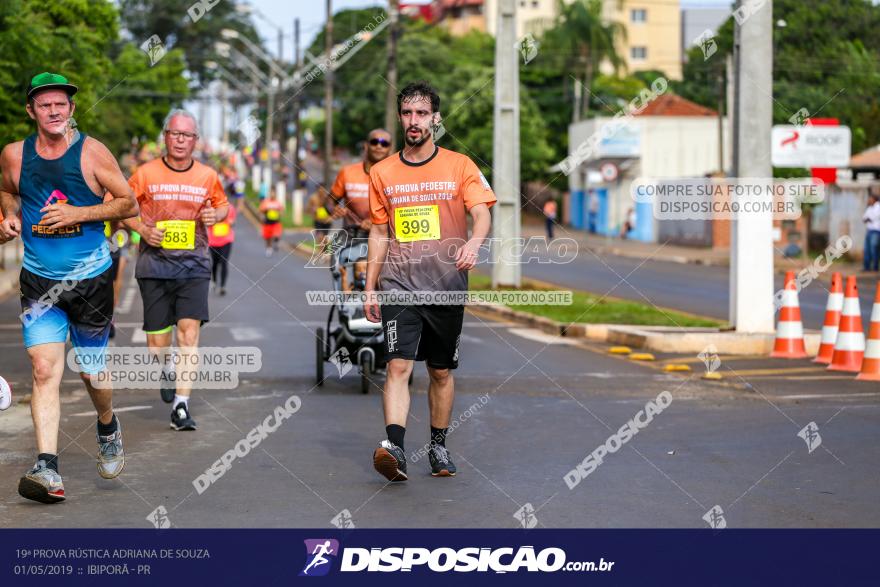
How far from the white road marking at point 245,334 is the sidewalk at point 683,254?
1557 centimetres

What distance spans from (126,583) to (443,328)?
9.20ft

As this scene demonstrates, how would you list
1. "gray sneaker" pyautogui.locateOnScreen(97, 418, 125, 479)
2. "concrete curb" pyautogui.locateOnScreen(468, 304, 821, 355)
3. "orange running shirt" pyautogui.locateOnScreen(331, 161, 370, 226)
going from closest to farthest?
"gray sneaker" pyautogui.locateOnScreen(97, 418, 125, 479) → "orange running shirt" pyautogui.locateOnScreen(331, 161, 370, 226) → "concrete curb" pyautogui.locateOnScreen(468, 304, 821, 355)

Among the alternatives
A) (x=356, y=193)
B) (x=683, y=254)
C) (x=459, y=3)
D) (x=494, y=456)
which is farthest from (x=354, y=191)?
(x=459, y=3)

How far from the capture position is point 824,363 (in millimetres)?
14102

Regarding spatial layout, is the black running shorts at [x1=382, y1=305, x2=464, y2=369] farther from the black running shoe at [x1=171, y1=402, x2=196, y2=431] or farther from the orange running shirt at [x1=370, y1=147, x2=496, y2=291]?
the black running shoe at [x1=171, y1=402, x2=196, y2=431]

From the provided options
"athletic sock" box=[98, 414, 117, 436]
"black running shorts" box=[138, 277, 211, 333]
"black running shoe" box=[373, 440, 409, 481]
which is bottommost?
"black running shoe" box=[373, 440, 409, 481]

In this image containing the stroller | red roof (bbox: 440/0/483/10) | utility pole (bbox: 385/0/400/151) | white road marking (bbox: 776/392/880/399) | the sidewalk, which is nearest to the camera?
white road marking (bbox: 776/392/880/399)

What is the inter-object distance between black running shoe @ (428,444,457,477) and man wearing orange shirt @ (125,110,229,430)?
257 centimetres

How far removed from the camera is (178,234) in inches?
397

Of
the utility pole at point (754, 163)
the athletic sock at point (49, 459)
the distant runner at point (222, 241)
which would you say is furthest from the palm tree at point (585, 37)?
the athletic sock at point (49, 459)

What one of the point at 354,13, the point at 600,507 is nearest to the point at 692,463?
the point at 600,507

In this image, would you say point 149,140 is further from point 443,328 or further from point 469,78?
point 443,328

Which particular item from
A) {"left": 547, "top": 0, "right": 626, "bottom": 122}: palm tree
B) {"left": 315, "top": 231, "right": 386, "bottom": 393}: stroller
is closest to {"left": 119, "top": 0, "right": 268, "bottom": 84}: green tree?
{"left": 547, "top": 0, "right": 626, "bottom": 122}: palm tree

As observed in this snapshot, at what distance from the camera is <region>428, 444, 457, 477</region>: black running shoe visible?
797 centimetres
